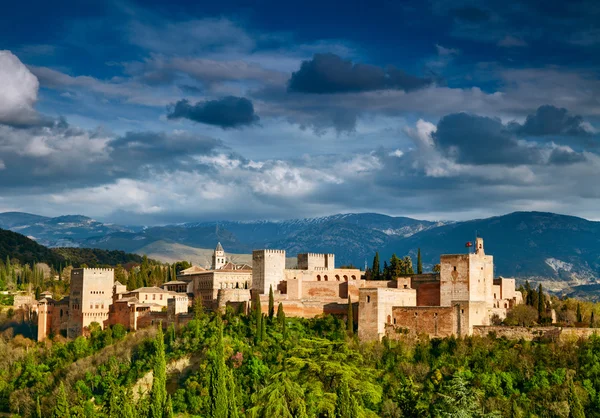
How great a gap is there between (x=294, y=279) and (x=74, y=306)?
1895 cm

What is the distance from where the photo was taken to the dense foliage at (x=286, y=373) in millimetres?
48156

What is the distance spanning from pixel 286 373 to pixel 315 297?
1257 inches

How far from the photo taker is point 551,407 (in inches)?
2416

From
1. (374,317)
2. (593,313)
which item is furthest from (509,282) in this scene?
(374,317)

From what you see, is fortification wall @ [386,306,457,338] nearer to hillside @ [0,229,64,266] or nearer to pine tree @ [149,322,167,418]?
pine tree @ [149,322,167,418]

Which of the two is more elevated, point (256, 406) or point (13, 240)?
point (13, 240)

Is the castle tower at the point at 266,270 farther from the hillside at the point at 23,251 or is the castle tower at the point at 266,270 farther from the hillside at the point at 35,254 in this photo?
the hillside at the point at 35,254

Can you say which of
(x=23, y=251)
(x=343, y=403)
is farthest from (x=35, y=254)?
(x=343, y=403)

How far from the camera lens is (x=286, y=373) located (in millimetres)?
46812

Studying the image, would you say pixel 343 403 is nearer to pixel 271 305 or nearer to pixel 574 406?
pixel 574 406

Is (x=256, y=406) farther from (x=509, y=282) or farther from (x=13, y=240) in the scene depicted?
(x=13, y=240)

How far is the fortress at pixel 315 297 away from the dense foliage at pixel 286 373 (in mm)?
1699

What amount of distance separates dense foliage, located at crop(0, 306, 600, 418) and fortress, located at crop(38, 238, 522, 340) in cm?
170

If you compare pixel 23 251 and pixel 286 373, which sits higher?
pixel 23 251
